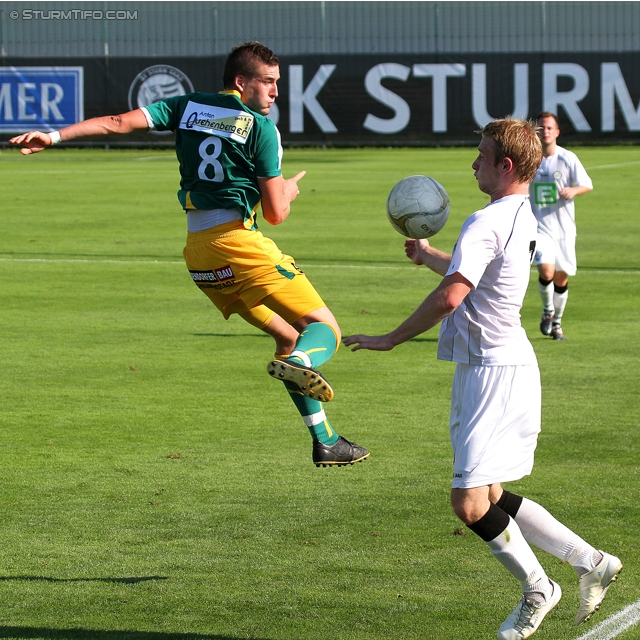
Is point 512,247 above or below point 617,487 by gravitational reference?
above

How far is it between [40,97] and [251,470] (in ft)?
107

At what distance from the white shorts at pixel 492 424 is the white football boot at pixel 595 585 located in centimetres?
59

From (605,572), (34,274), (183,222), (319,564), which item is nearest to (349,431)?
(319,564)

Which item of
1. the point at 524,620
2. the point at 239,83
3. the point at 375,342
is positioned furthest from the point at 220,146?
the point at 524,620

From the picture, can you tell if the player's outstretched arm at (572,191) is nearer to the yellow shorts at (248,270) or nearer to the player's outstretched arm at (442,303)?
the yellow shorts at (248,270)

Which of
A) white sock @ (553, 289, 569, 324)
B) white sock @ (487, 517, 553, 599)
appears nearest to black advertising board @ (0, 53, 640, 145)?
white sock @ (553, 289, 569, 324)

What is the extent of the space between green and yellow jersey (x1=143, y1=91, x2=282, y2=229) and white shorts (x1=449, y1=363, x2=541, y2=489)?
233cm

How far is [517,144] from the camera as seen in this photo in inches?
193

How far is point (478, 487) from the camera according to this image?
4.96m

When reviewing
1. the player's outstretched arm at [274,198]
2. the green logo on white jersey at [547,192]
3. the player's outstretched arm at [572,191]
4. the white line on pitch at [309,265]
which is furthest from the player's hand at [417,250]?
the white line on pitch at [309,265]

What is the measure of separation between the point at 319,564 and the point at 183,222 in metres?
17.8

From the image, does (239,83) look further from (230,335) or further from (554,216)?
(554,216)

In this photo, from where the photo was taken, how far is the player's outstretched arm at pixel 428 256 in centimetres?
549

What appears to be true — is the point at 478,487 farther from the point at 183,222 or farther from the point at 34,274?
the point at 183,222
